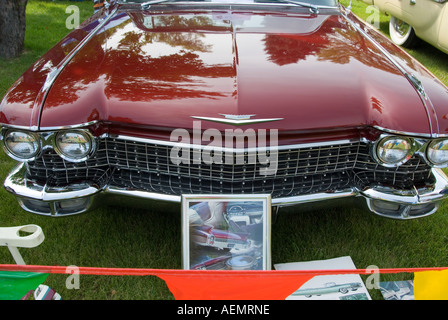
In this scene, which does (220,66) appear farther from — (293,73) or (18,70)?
(18,70)

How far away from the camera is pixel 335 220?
283 cm

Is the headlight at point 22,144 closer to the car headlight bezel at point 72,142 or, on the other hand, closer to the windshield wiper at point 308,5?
the car headlight bezel at point 72,142

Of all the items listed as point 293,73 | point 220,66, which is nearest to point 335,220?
point 293,73

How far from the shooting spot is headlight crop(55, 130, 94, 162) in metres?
1.97

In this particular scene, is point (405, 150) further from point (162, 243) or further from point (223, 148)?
point (162, 243)

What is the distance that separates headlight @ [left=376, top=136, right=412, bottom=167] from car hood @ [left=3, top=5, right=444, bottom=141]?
8 cm

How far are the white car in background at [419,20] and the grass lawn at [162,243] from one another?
118 inches

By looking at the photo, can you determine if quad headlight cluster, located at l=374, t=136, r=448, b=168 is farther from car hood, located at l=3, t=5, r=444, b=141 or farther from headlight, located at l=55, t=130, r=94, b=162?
headlight, located at l=55, t=130, r=94, b=162

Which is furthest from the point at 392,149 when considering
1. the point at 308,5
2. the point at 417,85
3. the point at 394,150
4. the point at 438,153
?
the point at 308,5

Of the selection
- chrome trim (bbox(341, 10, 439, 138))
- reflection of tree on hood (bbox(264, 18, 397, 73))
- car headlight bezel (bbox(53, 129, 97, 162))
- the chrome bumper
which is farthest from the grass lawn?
reflection of tree on hood (bbox(264, 18, 397, 73))

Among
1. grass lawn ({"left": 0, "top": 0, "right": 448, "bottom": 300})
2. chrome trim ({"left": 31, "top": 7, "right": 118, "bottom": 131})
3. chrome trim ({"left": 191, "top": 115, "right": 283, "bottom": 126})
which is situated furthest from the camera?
grass lawn ({"left": 0, "top": 0, "right": 448, "bottom": 300})

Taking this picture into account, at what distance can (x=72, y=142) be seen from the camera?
1.99 meters

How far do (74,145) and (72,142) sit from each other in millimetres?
17
